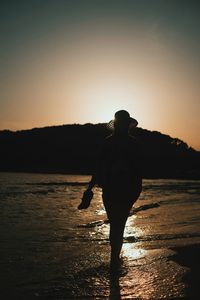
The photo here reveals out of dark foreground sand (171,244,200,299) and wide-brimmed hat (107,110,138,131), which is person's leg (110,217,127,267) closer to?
dark foreground sand (171,244,200,299)

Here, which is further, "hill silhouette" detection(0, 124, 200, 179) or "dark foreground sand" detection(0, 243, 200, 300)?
"hill silhouette" detection(0, 124, 200, 179)

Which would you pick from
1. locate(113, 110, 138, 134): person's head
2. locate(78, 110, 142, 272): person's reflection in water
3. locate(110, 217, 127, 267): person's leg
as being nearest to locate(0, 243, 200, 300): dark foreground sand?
locate(110, 217, 127, 267): person's leg

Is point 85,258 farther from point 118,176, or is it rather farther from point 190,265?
point 190,265

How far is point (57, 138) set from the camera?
12269 centimetres

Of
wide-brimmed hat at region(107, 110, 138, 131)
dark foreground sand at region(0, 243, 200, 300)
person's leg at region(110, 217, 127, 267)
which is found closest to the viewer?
dark foreground sand at region(0, 243, 200, 300)

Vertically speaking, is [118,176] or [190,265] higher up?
[118,176]

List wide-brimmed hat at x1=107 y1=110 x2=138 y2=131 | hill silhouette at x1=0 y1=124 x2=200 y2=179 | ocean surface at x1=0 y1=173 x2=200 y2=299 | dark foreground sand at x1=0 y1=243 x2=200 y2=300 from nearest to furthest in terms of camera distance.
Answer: dark foreground sand at x1=0 y1=243 x2=200 y2=300, ocean surface at x1=0 y1=173 x2=200 y2=299, wide-brimmed hat at x1=107 y1=110 x2=138 y2=131, hill silhouette at x1=0 y1=124 x2=200 y2=179

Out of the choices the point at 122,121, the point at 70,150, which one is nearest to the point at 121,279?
the point at 122,121

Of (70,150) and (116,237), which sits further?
(70,150)

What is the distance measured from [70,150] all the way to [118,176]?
11405 centimetres

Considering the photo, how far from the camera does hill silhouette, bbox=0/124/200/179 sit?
108062 mm

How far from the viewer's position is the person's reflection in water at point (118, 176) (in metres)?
5.27

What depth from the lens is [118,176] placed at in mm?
5293

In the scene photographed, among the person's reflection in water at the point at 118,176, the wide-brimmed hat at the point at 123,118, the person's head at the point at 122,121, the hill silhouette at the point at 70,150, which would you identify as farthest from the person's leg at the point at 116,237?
the hill silhouette at the point at 70,150
